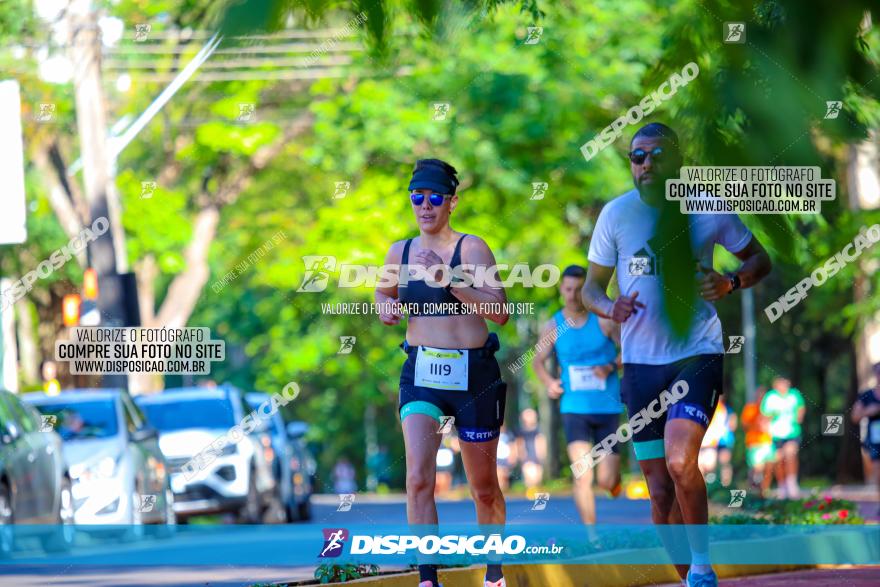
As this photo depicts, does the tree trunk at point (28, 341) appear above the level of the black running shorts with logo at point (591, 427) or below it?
above

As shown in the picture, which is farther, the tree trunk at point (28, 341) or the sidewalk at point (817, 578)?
the tree trunk at point (28, 341)

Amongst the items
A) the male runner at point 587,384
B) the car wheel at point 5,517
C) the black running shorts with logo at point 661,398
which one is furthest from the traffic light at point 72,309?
the black running shorts with logo at point 661,398

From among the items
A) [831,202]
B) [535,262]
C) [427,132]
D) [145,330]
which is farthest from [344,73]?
[831,202]

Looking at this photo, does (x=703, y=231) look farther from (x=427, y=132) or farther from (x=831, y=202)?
(x=427, y=132)

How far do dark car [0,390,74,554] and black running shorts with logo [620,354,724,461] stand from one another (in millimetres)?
7583

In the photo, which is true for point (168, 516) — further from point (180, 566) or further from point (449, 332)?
point (449, 332)

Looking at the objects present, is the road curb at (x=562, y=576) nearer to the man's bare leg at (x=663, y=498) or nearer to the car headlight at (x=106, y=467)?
the man's bare leg at (x=663, y=498)

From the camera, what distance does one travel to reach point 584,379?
12.1 m

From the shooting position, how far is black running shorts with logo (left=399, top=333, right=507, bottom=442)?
8.09m

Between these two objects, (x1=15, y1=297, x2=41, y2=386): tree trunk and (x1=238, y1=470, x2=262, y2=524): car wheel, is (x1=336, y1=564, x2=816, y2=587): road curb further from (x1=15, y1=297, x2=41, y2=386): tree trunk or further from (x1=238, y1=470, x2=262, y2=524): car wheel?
(x1=15, y1=297, x2=41, y2=386): tree trunk

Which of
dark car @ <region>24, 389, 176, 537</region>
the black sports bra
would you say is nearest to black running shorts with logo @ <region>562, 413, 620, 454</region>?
the black sports bra

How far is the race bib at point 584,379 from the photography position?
11992 mm

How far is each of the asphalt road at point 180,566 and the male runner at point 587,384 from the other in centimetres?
62

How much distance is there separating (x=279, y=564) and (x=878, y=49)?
918cm
